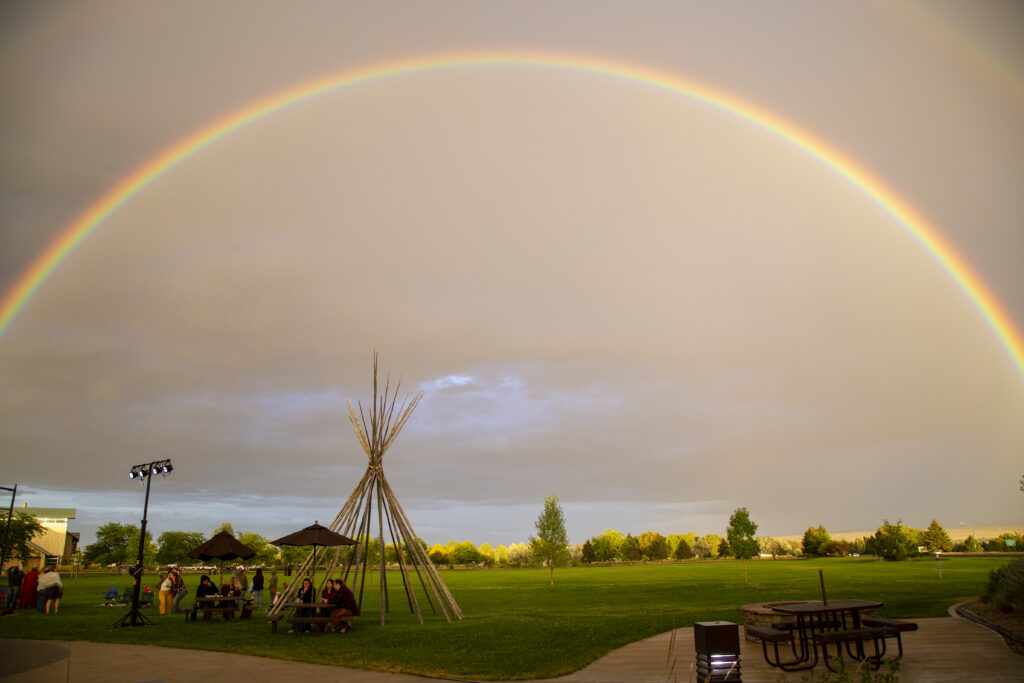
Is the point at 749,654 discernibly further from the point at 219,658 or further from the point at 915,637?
the point at 219,658

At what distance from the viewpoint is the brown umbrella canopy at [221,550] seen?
19078 mm

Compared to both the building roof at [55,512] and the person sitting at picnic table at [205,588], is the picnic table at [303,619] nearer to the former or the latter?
the person sitting at picnic table at [205,588]

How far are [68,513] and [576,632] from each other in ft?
348

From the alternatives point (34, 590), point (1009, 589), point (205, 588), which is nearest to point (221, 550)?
point (205, 588)

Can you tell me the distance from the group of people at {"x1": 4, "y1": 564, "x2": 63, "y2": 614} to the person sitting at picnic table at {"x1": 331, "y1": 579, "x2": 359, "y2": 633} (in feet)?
34.0

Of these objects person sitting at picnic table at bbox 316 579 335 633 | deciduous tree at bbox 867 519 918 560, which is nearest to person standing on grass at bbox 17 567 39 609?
person sitting at picnic table at bbox 316 579 335 633

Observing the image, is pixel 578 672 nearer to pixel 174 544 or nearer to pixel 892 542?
pixel 892 542

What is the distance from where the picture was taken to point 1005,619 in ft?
41.1

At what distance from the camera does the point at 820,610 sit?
8992 mm

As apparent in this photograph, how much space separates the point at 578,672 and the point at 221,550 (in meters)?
14.0

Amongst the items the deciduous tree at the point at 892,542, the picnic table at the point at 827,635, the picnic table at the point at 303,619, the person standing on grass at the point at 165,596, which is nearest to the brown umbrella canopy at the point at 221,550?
the person standing on grass at the point at 165,596

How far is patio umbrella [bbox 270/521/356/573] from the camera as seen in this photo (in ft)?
50.2

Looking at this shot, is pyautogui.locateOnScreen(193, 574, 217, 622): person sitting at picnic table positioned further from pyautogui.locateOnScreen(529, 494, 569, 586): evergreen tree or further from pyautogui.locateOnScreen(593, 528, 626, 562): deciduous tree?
pyautogui.locateOnScreen(593, 528, 626, 562): deciduous tree

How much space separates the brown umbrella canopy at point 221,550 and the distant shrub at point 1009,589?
19042mm
